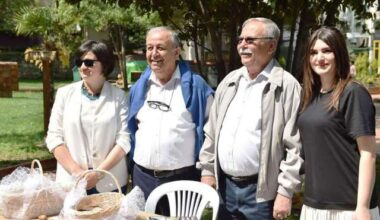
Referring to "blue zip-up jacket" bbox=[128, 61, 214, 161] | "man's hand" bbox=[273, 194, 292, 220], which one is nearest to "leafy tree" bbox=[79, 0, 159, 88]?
"blue zip-up jacket" bbox=[128, 61, 214, 161]

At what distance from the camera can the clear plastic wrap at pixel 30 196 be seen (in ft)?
10.5

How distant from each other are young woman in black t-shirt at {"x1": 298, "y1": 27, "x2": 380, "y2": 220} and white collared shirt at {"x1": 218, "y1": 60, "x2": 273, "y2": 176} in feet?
1.10

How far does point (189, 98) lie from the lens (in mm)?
3896

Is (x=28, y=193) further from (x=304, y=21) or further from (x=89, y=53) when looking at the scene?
(x=304, y=21)

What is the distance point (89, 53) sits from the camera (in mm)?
3816

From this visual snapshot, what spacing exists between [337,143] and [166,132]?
1113 millimetres

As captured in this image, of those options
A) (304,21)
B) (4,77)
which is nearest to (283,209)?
(304,21)

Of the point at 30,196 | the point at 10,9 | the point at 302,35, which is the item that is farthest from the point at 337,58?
the point at 10,9

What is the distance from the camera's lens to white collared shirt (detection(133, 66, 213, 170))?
12.6 ft

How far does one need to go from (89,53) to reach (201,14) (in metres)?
3.61

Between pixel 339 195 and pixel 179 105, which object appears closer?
pixel 339 195

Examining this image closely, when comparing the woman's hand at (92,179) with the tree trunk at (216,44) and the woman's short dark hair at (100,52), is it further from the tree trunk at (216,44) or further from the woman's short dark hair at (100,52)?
the tree trunk at (216,44)

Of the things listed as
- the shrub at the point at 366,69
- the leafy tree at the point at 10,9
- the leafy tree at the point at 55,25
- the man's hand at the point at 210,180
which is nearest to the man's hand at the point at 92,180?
the man's hand at the point at 210,180

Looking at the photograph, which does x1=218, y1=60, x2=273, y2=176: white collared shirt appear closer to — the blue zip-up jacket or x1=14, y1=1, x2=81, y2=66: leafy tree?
the blue zip-up jacket
